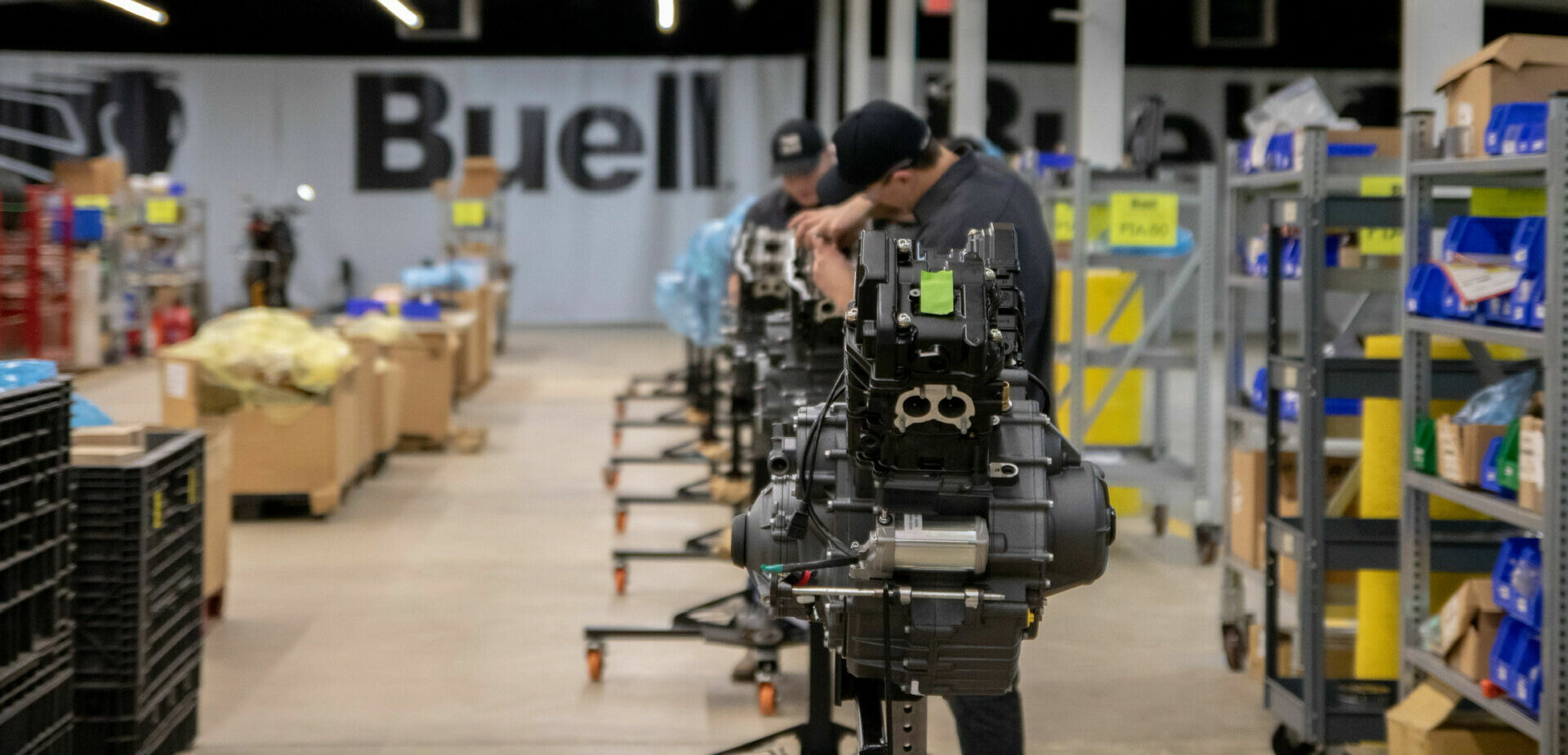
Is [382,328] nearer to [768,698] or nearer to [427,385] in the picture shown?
[427,385]

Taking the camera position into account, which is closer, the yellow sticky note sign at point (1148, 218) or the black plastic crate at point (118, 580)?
the black plastic crate at point (118, 580)

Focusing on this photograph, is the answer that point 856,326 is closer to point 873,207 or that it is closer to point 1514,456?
point 873,207

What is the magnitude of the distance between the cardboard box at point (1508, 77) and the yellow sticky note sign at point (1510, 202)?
6.4 inches

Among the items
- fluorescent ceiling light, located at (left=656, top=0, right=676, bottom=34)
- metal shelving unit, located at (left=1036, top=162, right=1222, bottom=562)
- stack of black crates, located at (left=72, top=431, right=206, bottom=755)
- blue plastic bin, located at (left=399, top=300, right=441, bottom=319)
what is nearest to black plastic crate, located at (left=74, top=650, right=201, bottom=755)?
stack of black crates, located at (left=72, top=431, right=206, bottom=755)

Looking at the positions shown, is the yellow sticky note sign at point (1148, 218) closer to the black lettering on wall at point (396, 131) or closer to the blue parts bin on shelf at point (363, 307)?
the blue parts bin on shelf at point (363, 307)

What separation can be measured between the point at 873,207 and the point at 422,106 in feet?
49.6

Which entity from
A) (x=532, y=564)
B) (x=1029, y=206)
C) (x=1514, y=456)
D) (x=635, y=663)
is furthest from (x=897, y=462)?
(x=532, y=564)

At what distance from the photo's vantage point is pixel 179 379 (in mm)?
6250

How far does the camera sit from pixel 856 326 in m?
1.84

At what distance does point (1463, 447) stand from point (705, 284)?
5.02 metres

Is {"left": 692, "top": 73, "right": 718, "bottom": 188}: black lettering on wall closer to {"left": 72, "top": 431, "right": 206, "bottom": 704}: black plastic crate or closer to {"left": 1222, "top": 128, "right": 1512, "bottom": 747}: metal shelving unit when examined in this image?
{"left": 1222, "top": 128, "right": 1512, "bottom": 747}: metal shelving unit

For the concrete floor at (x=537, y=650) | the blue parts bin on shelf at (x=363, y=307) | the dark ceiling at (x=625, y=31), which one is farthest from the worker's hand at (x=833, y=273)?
the dark ceiling at (x=625, y=31)

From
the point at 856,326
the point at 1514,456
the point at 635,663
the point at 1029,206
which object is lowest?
the point at 635,663

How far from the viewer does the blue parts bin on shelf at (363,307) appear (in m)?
9.00
